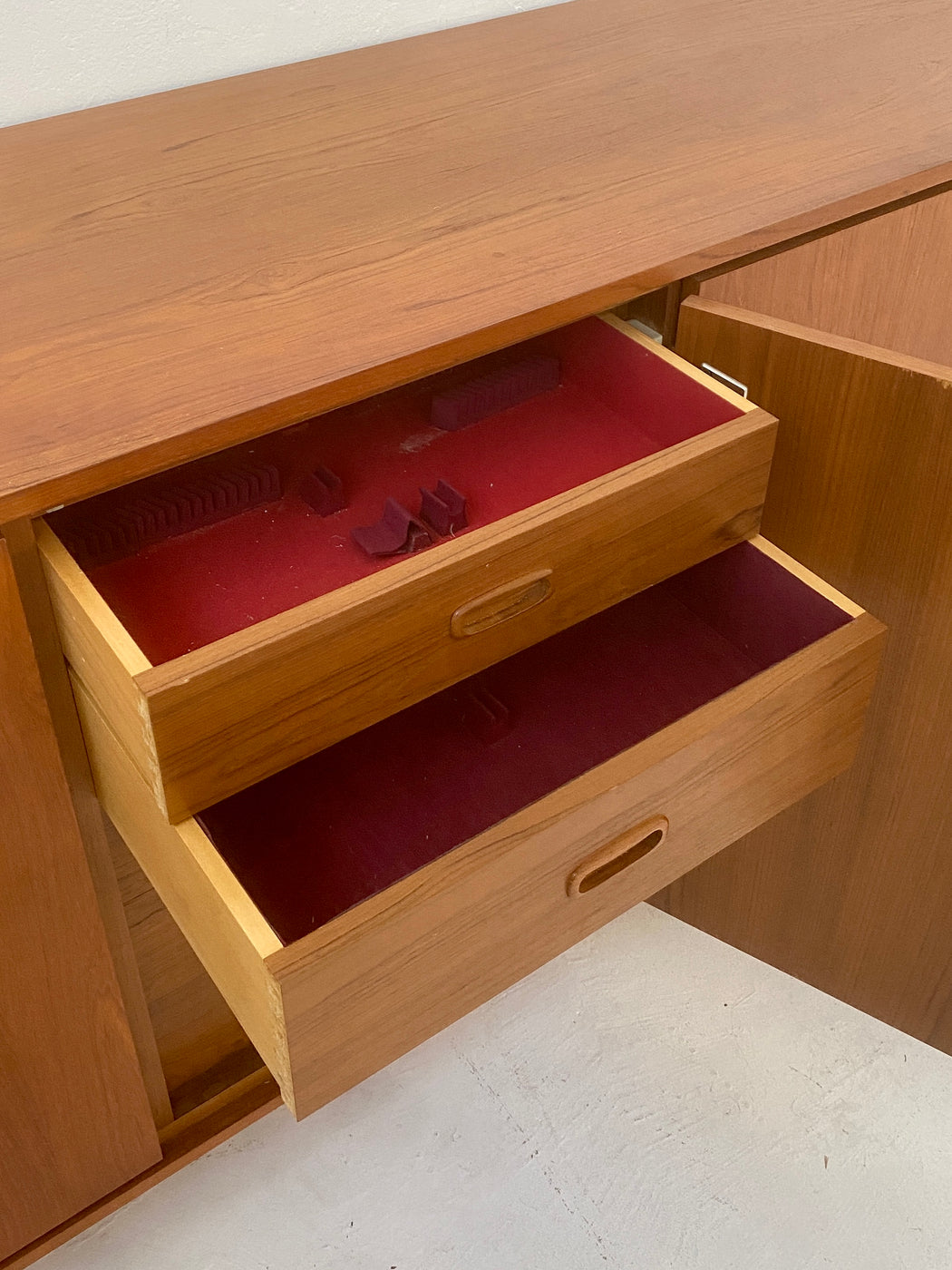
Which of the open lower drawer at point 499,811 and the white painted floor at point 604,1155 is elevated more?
the open lower drawer at point 499,811

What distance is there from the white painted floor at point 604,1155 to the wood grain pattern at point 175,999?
0.09 meters

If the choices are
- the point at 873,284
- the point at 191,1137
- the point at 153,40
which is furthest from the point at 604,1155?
the point at 153,40

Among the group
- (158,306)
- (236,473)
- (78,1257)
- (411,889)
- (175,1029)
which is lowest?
(78,1257)

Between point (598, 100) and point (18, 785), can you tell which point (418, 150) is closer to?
point (598, 100)

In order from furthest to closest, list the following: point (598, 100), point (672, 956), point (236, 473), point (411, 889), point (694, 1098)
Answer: point (672, 956)
point (694, 1098)
point (598, 100)
point (236, 473)
point (411, 889)

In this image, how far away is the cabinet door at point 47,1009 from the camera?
71cm

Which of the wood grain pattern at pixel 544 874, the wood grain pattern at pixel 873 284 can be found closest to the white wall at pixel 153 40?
the wood grain pattern at pixel 873 284

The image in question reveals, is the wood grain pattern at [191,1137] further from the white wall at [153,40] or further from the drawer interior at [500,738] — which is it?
the white wall at [153,40]

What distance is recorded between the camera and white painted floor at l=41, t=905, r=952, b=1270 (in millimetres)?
1063

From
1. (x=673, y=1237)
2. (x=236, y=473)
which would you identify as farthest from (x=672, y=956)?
(x=236, y=473)

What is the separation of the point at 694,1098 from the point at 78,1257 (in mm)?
571

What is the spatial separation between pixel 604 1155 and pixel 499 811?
43 cm

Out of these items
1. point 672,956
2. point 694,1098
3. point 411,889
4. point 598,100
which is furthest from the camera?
point 672,956

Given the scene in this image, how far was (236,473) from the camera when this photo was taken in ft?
2.72
